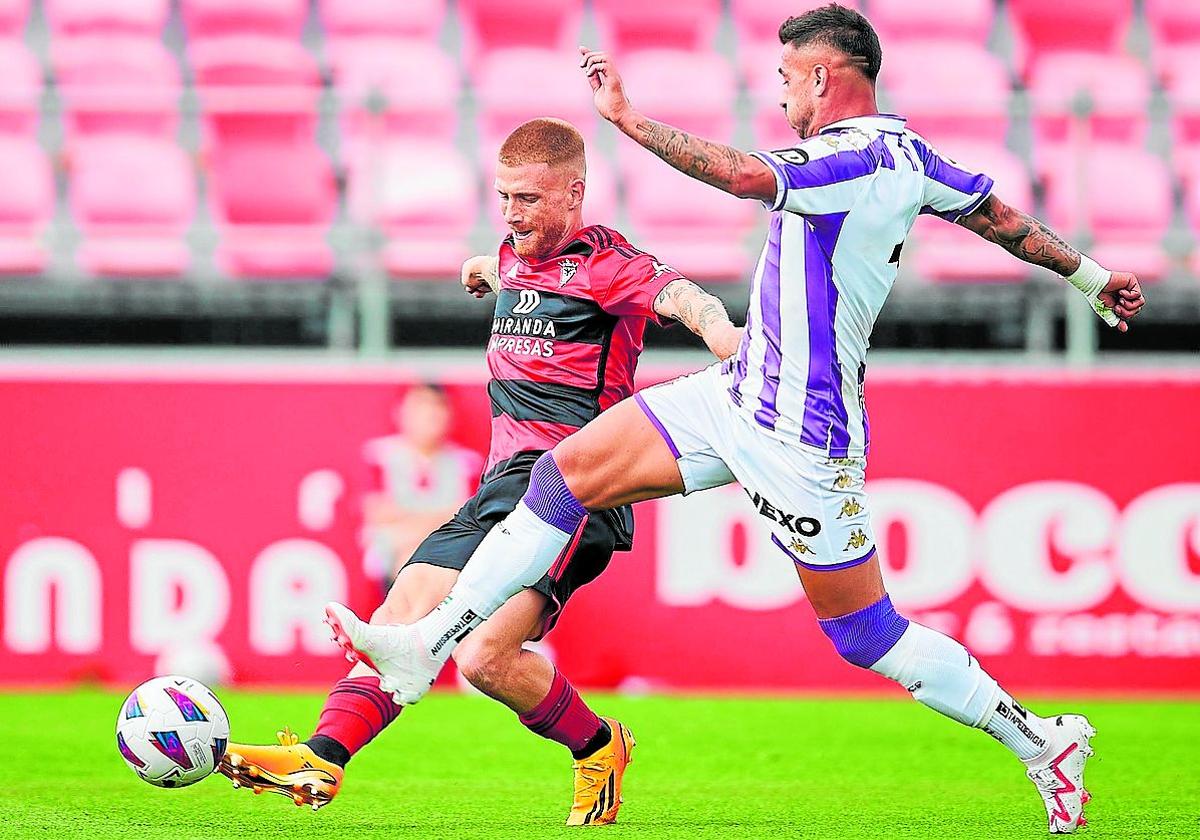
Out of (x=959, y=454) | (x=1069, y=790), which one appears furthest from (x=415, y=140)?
(x=1069, y=790)

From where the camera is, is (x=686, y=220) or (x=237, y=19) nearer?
(x=686, y=220)

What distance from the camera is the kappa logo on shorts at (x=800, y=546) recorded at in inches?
189

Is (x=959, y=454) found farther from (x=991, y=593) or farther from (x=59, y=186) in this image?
(x=59, y=186)

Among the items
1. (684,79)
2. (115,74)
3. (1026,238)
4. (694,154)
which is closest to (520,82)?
(684,79)

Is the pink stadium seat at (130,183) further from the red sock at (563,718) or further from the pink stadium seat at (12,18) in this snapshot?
the red sock at (563,718)

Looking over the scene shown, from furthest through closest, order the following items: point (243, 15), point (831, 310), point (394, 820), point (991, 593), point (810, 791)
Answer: point (243, 15) < point (991, 593) < point (810, 791) < point (394, 820) < point (831, 310)

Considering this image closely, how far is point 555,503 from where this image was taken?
193 inches

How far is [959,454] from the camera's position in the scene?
29.9 ft

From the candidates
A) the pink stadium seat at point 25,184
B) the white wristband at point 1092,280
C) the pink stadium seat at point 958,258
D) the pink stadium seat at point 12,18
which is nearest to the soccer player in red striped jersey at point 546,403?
the white wristband at point 1092,280

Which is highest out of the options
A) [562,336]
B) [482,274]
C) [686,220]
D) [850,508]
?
[686,220]

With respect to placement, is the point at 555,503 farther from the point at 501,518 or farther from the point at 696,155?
the point at 696,155

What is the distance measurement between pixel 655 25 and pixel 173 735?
8.18 meters

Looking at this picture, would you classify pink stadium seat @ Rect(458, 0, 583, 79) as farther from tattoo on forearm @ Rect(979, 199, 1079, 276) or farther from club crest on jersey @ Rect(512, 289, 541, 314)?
tattoo on forearm @ Rect(979, 199, 1079, 276)

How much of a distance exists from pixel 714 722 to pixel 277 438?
2.71m
